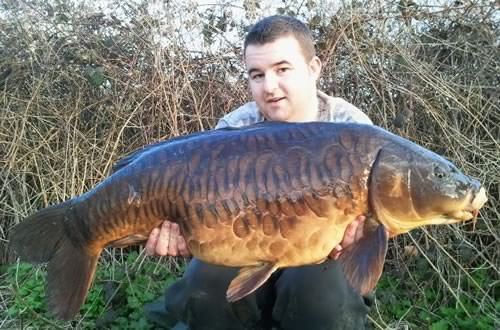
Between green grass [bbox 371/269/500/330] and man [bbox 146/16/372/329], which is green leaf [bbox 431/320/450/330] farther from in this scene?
man [bbox 146/16/372/329]

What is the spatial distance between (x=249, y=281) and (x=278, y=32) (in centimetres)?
85

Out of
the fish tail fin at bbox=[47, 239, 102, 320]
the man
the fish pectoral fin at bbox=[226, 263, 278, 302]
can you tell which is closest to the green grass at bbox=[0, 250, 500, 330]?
the man

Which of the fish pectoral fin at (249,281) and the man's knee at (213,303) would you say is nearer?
the fish pectoral fin at (249,281)

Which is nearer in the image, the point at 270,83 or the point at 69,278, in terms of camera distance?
the point at 69,278

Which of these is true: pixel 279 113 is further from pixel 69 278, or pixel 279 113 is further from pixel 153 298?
pixel 153 298

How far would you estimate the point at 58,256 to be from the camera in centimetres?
154

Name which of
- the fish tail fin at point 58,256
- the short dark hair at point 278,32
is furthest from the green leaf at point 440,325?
the fish tail fin at point 58,256

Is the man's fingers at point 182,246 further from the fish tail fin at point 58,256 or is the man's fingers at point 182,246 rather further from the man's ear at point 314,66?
the man's ear at point 314,66

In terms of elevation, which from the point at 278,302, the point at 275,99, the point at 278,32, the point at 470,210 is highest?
the point at 278,32

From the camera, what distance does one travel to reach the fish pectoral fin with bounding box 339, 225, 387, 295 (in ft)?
4.37

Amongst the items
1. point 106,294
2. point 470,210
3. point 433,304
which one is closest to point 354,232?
point 470,210

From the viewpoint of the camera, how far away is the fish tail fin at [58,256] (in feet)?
5.01

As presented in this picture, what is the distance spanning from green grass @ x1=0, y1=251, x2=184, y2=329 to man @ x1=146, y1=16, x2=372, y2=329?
456mm

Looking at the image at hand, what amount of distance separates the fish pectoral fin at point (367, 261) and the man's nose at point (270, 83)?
25.9 inches
